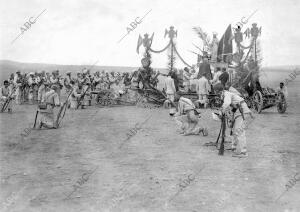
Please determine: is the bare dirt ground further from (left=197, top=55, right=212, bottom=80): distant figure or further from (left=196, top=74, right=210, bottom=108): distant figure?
(left=197, top=55, right=212, bottom=80): distant figure

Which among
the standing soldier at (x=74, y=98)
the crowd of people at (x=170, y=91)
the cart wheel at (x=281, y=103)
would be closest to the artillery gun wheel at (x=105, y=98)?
the crowd of people at (x=170, y=91)

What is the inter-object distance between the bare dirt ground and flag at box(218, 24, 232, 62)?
889 centimetres

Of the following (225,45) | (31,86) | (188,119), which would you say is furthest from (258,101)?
(31,86)

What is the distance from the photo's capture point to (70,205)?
5008mm

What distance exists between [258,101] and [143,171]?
8626mm

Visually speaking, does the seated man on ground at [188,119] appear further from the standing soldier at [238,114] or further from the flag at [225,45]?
the flag at [225,45]

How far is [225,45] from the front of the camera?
19781 millimetres

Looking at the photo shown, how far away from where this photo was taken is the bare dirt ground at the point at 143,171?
16.8 feet

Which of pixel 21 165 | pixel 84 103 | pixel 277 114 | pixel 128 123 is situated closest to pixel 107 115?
pixel 128 123

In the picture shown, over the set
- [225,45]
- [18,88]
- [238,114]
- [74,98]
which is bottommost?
[74,98]

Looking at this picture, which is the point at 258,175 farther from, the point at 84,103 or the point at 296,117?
the point at 84,103

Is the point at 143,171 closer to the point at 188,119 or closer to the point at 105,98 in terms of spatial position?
the point at 188,119

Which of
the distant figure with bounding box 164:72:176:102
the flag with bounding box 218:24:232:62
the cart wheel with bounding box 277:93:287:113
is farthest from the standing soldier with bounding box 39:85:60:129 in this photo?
the flag with bounding box 218:24:232:62

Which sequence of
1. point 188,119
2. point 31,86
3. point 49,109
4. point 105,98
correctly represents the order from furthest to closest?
point 31,86 < point 105,98 < point 49,109 < point 188,119
